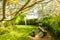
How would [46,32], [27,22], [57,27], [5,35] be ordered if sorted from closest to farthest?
[57,27]
[5,35]
[46,32]
[27,22]

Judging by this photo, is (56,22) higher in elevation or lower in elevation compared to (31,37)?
higher

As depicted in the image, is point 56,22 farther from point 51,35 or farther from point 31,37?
point 31,37

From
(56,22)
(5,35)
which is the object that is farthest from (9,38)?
(56,22)

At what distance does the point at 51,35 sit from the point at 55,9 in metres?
1.12

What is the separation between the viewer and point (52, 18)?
6480 mm

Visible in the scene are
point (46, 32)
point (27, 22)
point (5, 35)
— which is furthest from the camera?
point (27, 22)

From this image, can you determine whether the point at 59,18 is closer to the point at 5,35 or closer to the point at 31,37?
the point at 31,37

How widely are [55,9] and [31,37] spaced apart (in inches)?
58.3

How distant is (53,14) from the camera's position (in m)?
6.15

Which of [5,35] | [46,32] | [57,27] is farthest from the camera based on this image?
[46,32]

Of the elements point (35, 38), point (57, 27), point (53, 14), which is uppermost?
point (53, 14)

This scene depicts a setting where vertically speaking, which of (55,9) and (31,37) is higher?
(55,9)

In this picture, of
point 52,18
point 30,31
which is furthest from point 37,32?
point 52,18

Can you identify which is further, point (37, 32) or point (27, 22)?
point (27, 22)
